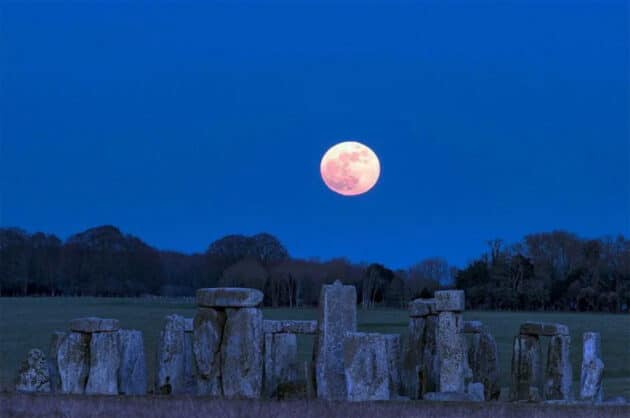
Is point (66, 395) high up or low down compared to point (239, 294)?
down

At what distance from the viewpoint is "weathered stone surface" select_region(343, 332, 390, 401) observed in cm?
1789

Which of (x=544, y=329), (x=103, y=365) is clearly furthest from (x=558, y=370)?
(x=103, y=365)

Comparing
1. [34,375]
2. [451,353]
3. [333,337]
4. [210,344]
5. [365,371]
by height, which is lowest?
[34,375]

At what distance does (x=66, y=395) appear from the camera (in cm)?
1897

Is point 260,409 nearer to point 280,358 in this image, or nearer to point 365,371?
point 365,371

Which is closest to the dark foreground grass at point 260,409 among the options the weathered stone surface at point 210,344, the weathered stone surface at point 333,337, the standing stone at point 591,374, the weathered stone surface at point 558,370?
the weathered stone surface at point 210,344

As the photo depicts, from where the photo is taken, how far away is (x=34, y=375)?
1961 cm

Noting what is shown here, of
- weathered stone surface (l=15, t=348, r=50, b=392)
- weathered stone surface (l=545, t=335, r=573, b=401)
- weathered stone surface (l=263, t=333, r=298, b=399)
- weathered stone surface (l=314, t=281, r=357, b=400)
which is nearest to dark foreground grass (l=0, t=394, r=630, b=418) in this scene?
weathered stone surface (l=15, t=348, r=50, b=392)

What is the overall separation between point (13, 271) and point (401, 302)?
37.2m

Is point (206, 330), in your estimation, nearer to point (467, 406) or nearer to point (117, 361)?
point (117, 361)

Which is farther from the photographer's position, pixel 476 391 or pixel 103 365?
pixel 476 391

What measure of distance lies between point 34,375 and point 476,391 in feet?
28.8

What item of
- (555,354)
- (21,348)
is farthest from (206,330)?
(21,348)

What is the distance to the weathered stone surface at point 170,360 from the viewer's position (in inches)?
850
